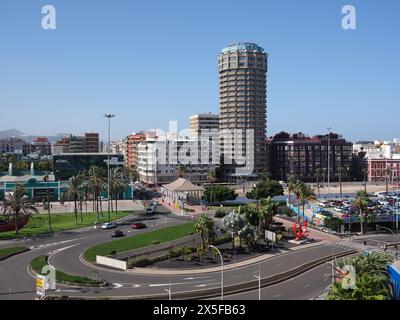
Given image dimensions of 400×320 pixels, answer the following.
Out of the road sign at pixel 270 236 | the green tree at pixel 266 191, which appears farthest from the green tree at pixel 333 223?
the green tree at pixel 266 191

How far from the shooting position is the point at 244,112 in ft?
540

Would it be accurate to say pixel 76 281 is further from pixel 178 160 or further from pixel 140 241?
pixel 178 160

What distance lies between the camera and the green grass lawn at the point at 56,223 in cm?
7219

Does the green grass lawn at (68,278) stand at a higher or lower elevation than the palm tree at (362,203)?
lower

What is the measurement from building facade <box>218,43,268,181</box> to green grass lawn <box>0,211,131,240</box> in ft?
251

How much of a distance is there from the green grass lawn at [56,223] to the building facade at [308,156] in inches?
3496

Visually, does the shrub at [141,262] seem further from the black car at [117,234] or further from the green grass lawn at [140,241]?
the black car at [117,234]

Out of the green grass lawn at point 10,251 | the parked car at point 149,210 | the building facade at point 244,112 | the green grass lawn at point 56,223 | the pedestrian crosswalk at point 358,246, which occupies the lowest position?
the pedestrian crosswalk at point 358,246

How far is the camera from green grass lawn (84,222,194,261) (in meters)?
55.9

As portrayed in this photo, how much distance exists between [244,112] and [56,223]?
98.0 metres

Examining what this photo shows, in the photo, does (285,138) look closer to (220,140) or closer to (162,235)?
(220,140)

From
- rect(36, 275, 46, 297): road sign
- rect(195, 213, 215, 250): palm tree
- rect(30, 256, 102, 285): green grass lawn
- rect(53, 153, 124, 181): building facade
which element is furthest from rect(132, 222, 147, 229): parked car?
rect(53, 153, 124, 181): building facade

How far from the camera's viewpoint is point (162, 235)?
66500 mm

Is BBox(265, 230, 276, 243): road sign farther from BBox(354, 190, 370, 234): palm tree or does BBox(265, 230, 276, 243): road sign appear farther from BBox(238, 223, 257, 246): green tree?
BBox(354, 190, 370, 234): palm tree
